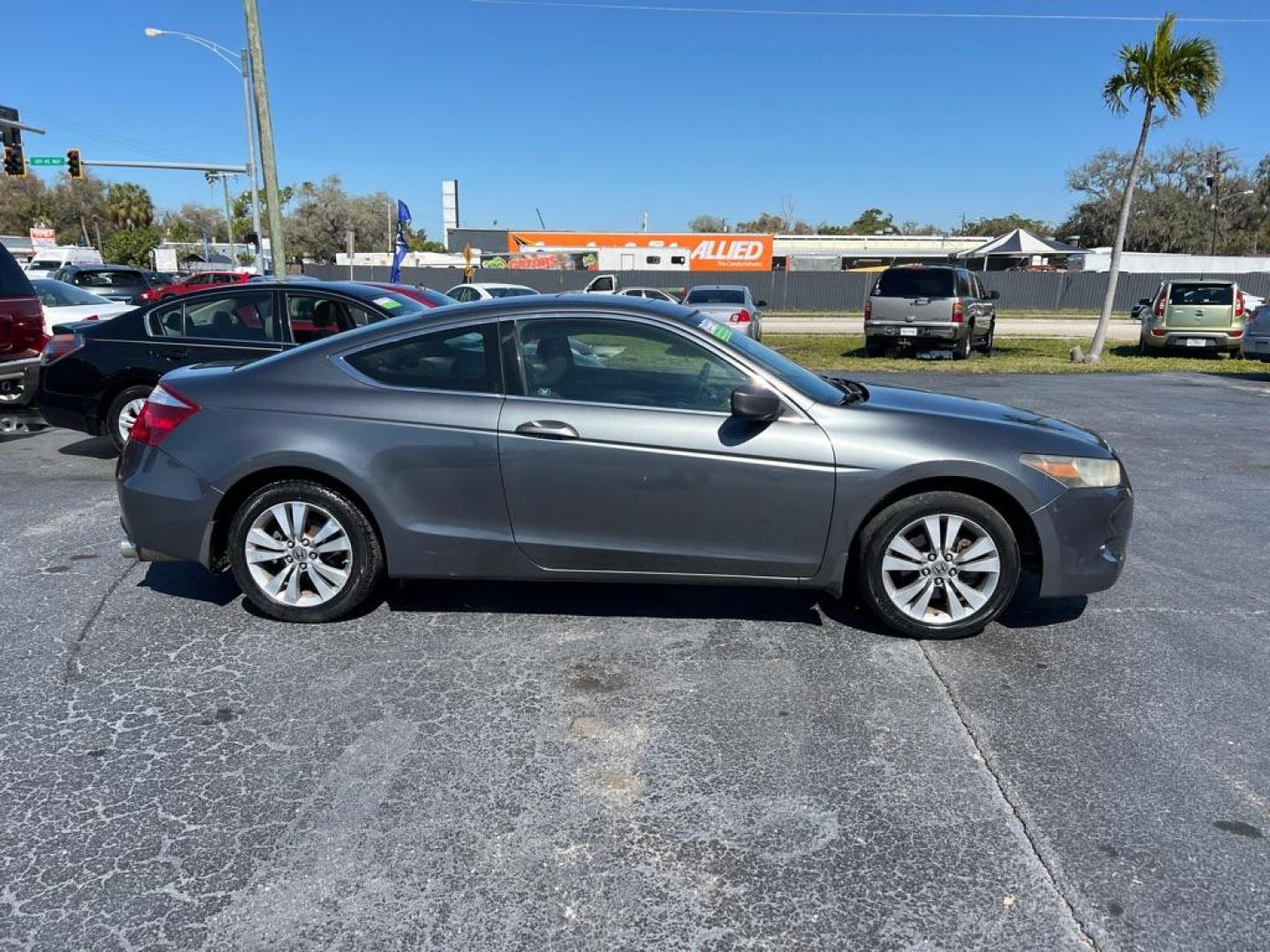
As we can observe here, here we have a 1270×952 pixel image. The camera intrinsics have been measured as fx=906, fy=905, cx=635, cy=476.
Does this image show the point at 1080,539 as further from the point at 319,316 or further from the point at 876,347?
the point at 876,347

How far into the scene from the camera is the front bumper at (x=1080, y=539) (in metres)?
4.07

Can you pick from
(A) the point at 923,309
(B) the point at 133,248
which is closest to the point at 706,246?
(A) the point at 923,309

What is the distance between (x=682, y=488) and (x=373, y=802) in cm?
183

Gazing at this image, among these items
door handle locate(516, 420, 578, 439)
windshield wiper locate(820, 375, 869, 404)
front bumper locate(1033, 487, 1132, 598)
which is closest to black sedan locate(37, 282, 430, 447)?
door handle locate(516, 420, 578, 439)

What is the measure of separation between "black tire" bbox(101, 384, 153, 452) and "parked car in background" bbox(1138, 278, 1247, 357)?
18738 mm

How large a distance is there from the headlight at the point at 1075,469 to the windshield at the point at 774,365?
3.01 feet

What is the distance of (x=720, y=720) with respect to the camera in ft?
11.4

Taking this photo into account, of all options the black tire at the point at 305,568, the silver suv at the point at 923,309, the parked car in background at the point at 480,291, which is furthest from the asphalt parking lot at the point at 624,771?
the parked car in background at the point at 480,291

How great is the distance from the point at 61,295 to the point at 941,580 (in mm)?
13145

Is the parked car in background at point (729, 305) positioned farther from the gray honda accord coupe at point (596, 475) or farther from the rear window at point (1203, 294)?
the gray honda accord coupe at point (596, 475)

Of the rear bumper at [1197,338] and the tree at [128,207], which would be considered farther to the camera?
the tree at [128,207]

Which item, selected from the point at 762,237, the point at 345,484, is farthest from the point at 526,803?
the point at 762,237

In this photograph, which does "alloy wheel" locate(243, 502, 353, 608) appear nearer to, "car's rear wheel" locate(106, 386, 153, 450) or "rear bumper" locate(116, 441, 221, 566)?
"rear bumper" locate(116, 441, 221, 566)

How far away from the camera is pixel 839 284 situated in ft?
141
